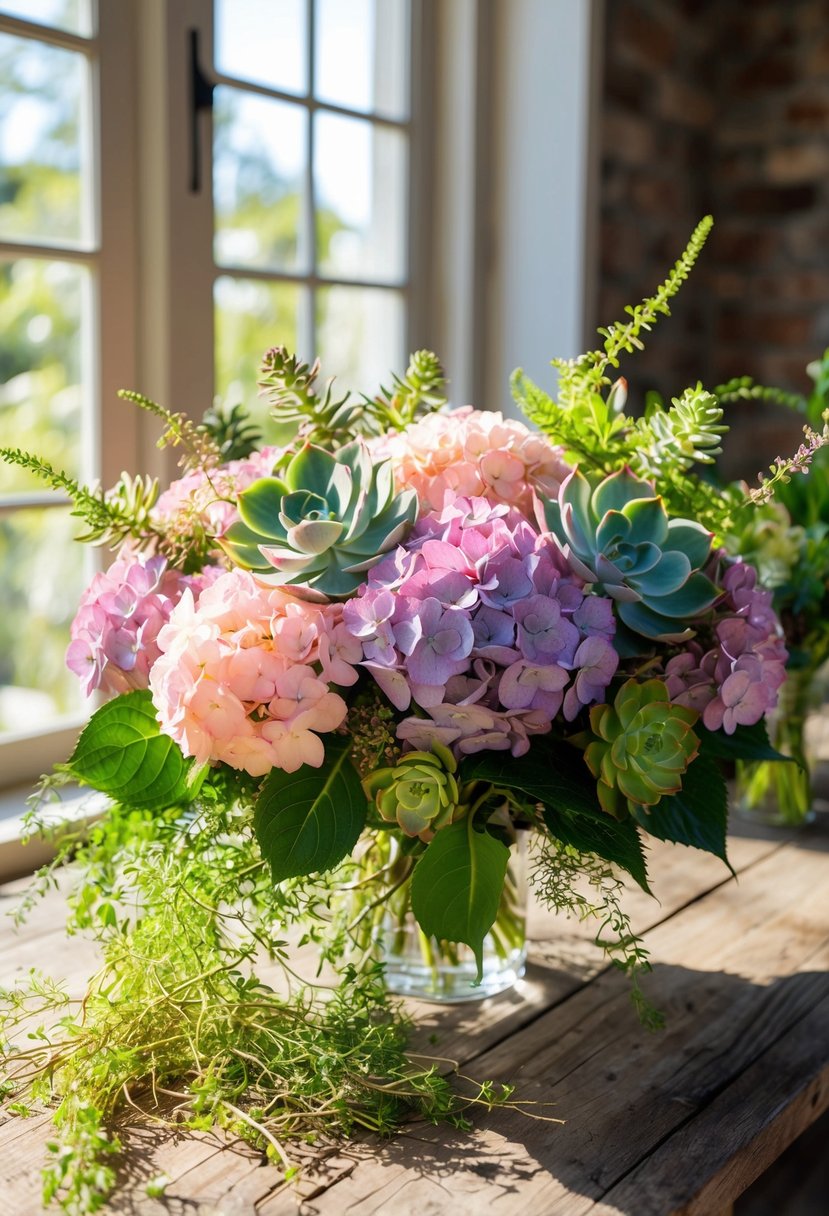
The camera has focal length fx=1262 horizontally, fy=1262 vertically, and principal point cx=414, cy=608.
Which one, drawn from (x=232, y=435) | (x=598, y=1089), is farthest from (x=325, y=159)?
(x=598, y=1089)

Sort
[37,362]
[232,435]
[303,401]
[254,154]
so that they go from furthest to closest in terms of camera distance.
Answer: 1. [37,362]
2. [254,154]
3. [232,435]
4. [303,401]

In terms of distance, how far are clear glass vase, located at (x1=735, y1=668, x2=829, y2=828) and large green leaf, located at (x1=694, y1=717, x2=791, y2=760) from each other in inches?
22.7

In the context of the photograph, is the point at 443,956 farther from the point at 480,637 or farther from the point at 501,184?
the point at 501,184

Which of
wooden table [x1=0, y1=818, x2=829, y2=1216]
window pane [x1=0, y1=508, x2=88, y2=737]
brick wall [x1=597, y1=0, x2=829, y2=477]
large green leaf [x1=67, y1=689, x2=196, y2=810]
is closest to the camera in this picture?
wooden table [x1=0, y1=818, x2=829, y2=1216]

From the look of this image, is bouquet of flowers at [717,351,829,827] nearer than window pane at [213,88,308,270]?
Yes

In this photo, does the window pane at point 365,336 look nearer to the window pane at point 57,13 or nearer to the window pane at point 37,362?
the window pane at point 57,13

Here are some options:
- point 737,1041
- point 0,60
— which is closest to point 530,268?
point 0,60

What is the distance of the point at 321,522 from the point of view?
84cm

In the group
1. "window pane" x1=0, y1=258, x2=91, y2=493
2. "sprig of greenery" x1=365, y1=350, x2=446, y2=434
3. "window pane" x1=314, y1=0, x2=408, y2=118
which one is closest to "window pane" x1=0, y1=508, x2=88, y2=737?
"window pane" x1=0, y1=258, x2=91, y2=493

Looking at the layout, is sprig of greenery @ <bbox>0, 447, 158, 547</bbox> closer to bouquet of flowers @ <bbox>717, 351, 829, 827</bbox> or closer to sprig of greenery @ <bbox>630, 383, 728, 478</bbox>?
sprig of greenery @ <bbox>630, 383, 728, 478</bbox>

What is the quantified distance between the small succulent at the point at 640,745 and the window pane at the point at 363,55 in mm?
1430

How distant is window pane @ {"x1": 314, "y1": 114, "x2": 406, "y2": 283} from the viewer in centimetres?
201

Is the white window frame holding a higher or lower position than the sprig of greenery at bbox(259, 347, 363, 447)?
higher

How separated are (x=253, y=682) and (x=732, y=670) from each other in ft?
1.14
